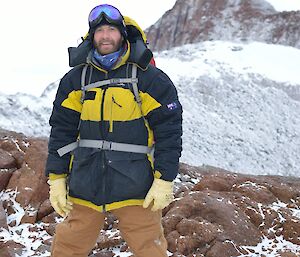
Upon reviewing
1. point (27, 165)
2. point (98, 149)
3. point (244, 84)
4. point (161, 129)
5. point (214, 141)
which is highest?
point (161, 129)

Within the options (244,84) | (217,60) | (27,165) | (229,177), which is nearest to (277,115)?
(244,84)

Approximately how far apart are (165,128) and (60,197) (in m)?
1.09

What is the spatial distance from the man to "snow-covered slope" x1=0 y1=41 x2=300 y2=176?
35.1 feet

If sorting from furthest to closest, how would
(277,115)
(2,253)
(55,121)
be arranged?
(277,115)
(2,253)
(55,121)

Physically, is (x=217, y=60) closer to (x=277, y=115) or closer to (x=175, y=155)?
(x=277, y=115)

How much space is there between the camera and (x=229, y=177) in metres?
7.65

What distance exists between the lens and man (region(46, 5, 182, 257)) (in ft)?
11.8

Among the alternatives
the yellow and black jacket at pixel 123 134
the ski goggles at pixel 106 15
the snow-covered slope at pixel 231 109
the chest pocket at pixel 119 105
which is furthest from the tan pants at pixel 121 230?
the snow-covered slope at pixel 231 109

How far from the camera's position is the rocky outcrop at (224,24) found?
38969 mm

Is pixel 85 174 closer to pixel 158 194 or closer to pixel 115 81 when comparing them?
pixel 158 194

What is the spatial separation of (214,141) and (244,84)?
473cm

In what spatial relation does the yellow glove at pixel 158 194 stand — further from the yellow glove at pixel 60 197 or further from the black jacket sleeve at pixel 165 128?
the yellow glove at pixel 60 197

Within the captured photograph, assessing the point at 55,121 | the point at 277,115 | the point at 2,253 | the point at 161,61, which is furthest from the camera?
the point at 161,61

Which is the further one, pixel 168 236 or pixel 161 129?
pixel 168 236
